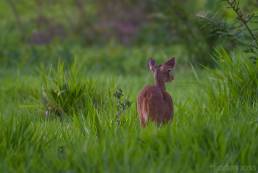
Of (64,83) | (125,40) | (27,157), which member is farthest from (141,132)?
(125,40)

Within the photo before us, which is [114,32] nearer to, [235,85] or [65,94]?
[65,94]

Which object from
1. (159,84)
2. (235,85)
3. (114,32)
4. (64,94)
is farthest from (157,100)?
(114,32)

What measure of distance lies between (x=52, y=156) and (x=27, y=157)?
0.17 m

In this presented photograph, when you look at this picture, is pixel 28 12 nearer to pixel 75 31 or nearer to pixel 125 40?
pixel 75 31

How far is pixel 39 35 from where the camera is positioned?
44.8 feet

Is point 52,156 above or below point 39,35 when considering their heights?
below

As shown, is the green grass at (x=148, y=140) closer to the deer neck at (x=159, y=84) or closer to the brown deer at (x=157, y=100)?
the brown deer at (x=157, y=100)

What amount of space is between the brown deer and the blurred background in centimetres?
131

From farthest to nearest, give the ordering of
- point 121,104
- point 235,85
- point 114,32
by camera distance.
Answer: point 114,32, point 235,85, point 121,104

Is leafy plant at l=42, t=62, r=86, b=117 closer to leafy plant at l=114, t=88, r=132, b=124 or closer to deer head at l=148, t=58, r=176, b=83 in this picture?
leafy plant at l=114, t=88, r=132, b=124

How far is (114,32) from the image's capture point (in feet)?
45.7

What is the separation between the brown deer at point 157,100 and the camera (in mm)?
3795

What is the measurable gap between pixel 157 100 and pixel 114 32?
1026 cm

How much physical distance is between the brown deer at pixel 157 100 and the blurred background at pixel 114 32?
131 cm
